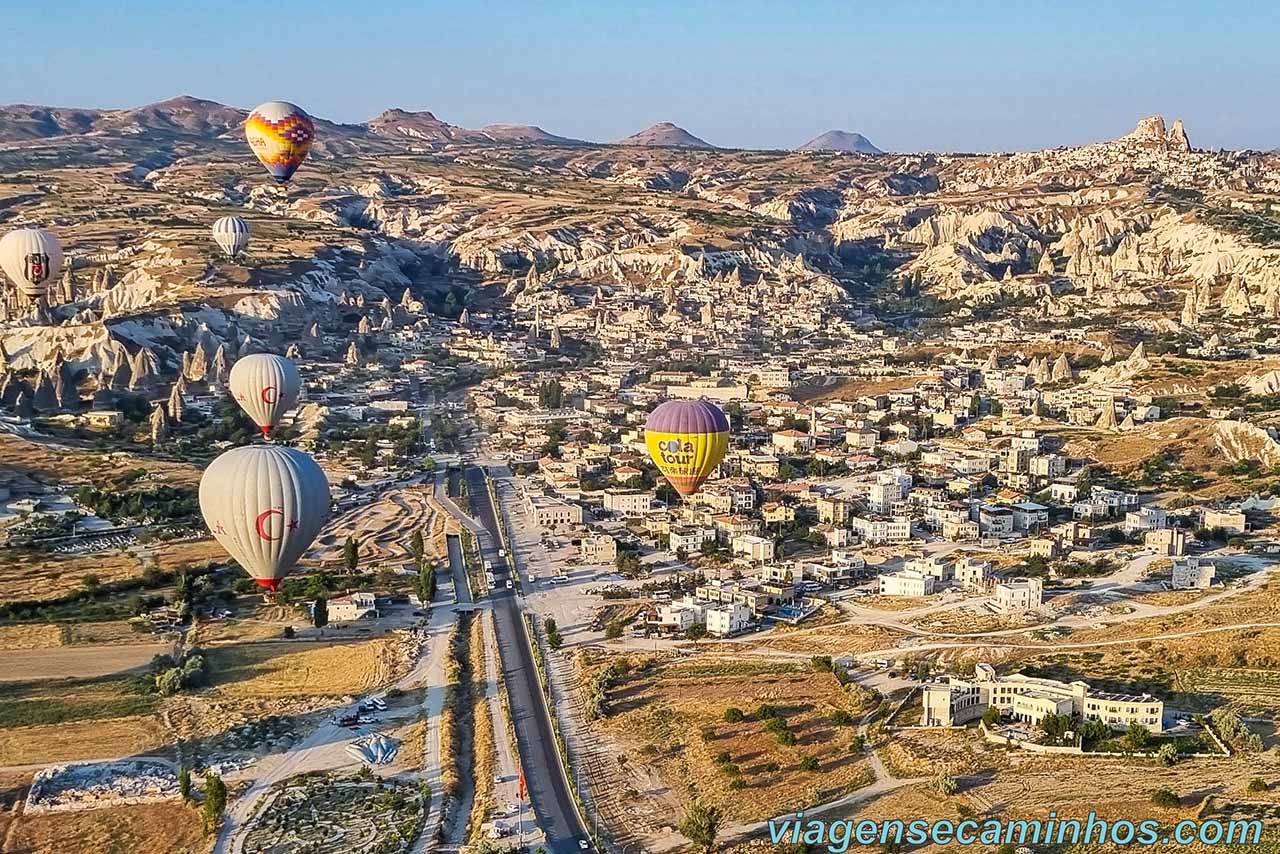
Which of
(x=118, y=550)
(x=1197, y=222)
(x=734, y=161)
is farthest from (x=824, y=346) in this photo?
(x=734, y=161)

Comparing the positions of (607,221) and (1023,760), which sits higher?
(607,221)

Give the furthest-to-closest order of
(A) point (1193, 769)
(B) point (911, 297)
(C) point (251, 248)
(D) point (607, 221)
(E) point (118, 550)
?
(D) point (607, 221) < (B) point (911, 297) < (C) point (251, 248) < (E) point (118, 550) < (A) point (1193, 769)

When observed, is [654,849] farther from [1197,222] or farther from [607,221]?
[607,221]

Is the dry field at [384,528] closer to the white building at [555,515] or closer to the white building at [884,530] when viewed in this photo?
the white building at [555,515]

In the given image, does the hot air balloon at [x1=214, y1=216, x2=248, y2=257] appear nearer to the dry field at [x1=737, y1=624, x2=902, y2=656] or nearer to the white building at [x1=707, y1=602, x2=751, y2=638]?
the white building at [x1=707, y1=602, x2=751, y2=638]

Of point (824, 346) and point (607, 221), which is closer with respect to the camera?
point (824, 346)
